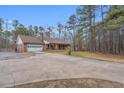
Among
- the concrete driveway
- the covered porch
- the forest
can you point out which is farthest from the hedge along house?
the concrete driveway

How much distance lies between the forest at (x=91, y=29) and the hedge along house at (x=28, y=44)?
6351 millimetres

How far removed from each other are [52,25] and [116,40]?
2831cm

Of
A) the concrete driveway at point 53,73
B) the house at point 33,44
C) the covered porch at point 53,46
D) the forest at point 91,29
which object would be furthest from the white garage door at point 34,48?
the concrete driveway at point 53,73

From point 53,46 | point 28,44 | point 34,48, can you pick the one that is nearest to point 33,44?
point 34,48

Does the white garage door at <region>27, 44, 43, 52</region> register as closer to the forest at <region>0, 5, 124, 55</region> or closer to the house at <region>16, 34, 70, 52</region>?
the house at <region>16, 34, 70, 52</region>

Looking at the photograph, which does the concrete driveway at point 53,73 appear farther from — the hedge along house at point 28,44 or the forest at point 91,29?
the hedge along house at point 28,44

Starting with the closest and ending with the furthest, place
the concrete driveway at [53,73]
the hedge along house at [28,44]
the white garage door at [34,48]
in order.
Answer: the concrete driveway at [53,73] < the hedge along house at [28,44] < the white garage door at [34,48]

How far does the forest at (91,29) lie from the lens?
1670 cm

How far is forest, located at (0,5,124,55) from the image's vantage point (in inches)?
658

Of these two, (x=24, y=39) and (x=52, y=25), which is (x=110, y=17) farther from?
(x=52, y=25)

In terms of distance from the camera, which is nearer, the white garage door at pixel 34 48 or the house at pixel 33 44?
the house at pixel 33 44

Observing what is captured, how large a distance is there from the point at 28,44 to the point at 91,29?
1226 cm

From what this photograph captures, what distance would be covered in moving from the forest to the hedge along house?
20.8 ft
